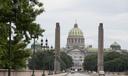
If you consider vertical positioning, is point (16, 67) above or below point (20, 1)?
below

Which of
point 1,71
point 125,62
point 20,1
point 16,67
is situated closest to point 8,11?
point 20,1

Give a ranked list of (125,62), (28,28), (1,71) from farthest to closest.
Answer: (125,62) → (1,71) → (28,28)

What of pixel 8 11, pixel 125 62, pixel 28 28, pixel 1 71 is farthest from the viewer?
pixel 125 62

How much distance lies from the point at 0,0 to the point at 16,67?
80.1ft

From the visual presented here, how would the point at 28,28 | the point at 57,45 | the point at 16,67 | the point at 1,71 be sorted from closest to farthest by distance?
the point at 28,28
the point at 1,71
the point at 16,67
the point at 57,45

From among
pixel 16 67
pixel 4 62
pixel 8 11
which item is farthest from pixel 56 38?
pixel 8 11

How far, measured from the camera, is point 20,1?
92.5ft

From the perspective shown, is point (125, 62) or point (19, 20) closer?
point (19, 20)

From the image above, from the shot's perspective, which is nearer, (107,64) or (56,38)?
(56,38)

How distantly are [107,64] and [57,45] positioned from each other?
35612 millimetres

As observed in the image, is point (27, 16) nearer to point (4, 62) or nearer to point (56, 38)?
point (4, 62)

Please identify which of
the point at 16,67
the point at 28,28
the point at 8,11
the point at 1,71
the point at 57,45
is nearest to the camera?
the point at 8,11

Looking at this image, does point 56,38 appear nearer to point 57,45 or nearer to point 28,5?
point 57,45

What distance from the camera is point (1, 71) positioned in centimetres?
3559
